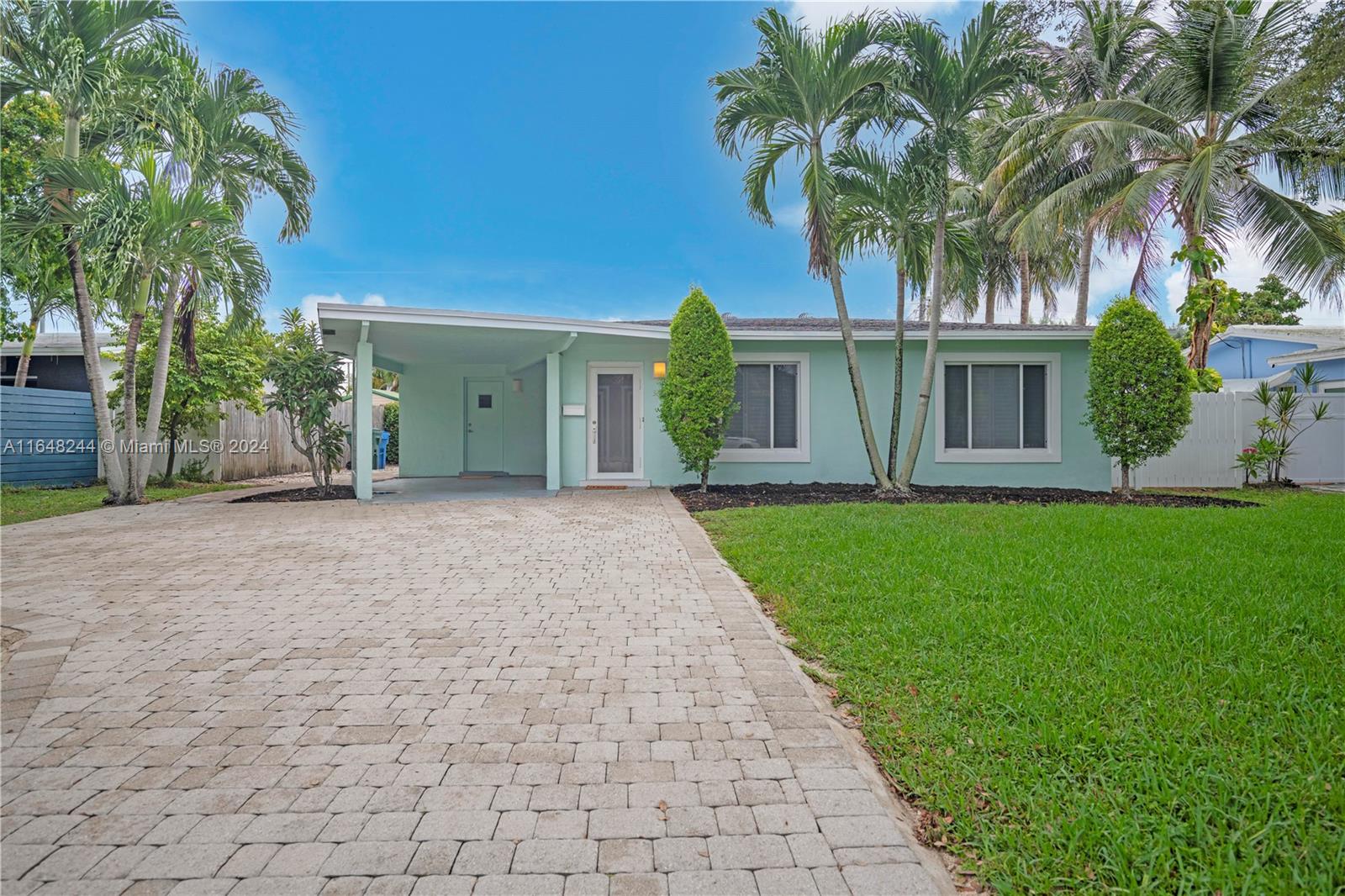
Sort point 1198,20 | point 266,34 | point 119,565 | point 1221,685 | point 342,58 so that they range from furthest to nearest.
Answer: point 342,58
point 266,34
point 1198,20
point 119,565
point 1221,685

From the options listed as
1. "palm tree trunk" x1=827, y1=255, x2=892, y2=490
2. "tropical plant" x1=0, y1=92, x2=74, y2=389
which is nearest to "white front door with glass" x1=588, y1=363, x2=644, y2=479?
"palm tree trunk" x1=827, y1=255, x2=892, y2=490

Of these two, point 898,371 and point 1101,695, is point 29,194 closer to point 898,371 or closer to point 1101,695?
point 898,371

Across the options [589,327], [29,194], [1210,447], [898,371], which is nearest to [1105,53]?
[1210,447]

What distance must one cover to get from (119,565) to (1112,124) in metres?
16.9

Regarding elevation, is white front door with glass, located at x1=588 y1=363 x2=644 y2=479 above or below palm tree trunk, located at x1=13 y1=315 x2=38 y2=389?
below

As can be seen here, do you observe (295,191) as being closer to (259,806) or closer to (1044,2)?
(259,806)

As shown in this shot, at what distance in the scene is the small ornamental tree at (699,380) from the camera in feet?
33.9

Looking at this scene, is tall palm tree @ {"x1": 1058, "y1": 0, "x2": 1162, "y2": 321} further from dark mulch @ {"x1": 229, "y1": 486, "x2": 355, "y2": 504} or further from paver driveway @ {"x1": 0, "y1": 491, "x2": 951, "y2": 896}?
dark mulch @ {"x1": 229, "y1": 486, "x2": 355, "y2": 504}

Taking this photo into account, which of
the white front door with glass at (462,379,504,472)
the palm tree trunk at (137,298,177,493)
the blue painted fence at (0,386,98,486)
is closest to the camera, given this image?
the palm tree trunk at (137,298,177,493)

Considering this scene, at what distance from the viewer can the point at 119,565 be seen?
5910mm

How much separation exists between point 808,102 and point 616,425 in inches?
237

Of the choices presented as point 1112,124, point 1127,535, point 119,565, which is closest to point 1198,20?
point 1112,124

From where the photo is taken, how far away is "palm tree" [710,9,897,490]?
29.5 ft

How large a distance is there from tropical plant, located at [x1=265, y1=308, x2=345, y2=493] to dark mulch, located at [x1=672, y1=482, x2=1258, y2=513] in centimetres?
582
